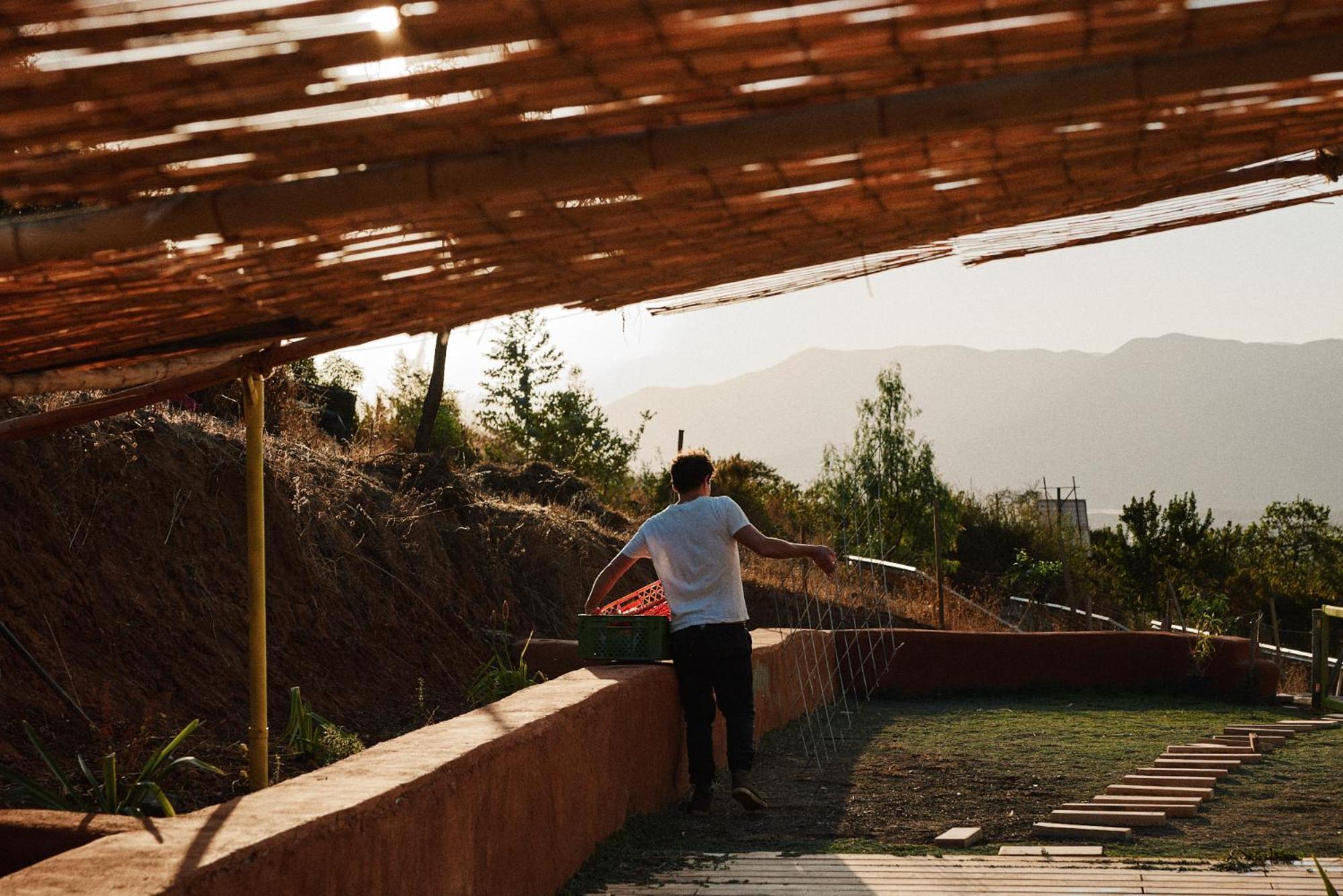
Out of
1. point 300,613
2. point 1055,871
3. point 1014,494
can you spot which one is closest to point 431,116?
point 1055,871

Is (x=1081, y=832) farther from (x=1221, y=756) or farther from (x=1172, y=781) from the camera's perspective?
(x=1221, y=756)

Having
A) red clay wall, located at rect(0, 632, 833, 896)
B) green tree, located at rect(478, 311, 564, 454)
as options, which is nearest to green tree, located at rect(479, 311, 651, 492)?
green tree, located at rect(478, 311, 564, 454)

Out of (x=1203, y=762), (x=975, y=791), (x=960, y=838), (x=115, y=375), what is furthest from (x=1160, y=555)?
(x=115, y=375)

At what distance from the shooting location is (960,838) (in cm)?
492

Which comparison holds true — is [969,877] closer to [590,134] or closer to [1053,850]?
[1053,850]

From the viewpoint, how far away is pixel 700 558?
5.78 meters

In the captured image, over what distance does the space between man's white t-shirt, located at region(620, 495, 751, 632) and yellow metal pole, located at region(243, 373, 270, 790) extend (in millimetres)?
1964

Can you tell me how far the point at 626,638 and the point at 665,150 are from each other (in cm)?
437

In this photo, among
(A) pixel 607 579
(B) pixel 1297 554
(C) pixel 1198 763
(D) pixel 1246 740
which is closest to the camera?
(A) pixel 607 579

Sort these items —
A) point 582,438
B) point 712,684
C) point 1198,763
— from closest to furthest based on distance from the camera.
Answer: point 712,684, point 1198,763, point 582,438

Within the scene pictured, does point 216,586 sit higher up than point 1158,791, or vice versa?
point 216,586

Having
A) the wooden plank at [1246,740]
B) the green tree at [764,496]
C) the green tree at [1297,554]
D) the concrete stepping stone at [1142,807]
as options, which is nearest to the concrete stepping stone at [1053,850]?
the concrete stepping stone at [1142,807]

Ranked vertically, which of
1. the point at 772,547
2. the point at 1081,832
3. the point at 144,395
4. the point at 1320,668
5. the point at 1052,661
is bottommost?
the point at 1320,668

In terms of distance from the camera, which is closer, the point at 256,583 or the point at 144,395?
the point at 144,395
